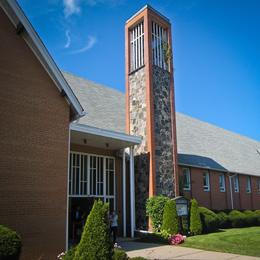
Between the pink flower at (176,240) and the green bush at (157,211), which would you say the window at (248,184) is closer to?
the green bush at (157,211)

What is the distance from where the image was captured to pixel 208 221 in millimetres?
21688

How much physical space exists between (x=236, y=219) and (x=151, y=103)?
1081 centimetres

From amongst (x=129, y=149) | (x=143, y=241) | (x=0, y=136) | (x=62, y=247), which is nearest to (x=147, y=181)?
(x=129, y=149)

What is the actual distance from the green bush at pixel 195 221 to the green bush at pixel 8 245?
13467mm

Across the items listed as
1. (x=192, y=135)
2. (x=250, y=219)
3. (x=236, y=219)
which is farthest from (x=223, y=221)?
(x=192, y=135)

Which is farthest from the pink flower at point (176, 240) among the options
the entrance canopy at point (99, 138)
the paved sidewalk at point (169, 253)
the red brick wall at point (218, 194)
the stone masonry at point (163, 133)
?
the red brick wall at point (218, 194)

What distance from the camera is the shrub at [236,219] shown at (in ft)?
82.5

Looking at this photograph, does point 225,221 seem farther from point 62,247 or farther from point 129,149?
point 62,247

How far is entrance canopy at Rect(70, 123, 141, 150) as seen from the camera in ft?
57.6

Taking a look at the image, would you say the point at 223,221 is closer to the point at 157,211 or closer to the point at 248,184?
the point at 157,211

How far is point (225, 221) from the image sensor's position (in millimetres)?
24453

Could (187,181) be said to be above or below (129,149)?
below

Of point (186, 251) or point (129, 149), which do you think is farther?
point (129, 149)

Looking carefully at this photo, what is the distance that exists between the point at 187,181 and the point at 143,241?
9374 mm
